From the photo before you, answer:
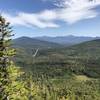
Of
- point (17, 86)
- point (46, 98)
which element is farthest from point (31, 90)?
point (46, 98)

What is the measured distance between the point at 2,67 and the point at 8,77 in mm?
1123

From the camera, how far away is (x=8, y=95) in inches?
981

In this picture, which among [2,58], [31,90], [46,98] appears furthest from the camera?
[46,98]

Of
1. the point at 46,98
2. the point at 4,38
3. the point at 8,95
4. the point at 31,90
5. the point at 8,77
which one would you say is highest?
the point at 4,38

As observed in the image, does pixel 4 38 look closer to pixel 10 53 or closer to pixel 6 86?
pixel 10 53

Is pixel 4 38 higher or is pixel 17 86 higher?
pixel 4 38

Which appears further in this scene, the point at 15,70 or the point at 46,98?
the point at 46,98

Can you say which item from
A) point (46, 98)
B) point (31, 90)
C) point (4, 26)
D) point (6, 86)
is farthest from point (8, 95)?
point (46, 98)

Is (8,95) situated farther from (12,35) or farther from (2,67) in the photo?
(12,35)

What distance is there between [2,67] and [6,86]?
1.78 meters

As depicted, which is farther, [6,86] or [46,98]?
[46,98]

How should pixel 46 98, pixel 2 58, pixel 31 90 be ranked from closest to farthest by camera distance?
pixel 2 58 < pixel 31 90 < pixel 46 98

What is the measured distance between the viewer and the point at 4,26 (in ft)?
80.6

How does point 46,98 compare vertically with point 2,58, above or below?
below
